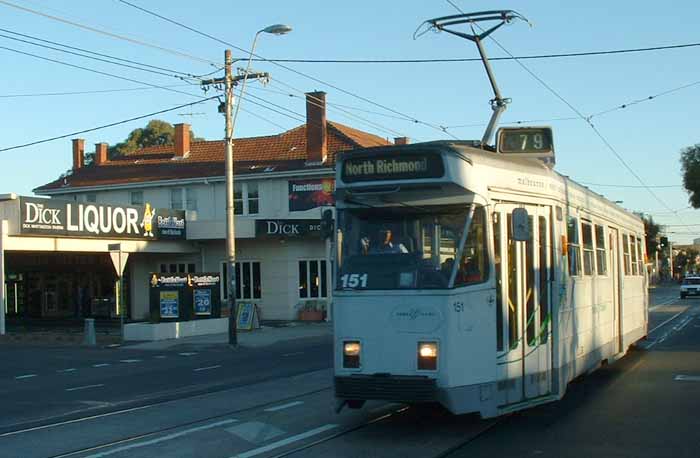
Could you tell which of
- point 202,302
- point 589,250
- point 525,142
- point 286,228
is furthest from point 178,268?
point 525,142

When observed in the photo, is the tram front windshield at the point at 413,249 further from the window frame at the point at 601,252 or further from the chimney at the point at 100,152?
the chimney at the point at 100,152

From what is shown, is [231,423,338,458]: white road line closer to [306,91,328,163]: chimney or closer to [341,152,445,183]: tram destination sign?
[341,152,445,183]: tram destination sign

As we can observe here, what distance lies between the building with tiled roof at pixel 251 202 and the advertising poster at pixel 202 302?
5.49m

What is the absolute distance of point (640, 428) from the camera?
10.5m

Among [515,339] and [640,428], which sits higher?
[515,339]

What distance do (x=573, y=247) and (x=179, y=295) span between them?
66.7ft

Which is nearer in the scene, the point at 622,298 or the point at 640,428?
the point at 640,428

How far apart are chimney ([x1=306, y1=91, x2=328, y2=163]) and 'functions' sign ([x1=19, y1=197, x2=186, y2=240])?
6795mm

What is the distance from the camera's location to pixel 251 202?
43.5m

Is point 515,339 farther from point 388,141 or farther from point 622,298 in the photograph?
point 388,141

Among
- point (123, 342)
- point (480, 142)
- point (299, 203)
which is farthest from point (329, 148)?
point (480, 142)

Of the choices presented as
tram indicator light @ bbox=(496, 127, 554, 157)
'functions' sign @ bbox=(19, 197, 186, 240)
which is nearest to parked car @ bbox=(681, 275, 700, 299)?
'functions' sign @ bbox=(19, 197, 186, 240)

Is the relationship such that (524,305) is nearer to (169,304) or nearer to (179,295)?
(179,295)

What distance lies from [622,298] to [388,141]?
37541mm
